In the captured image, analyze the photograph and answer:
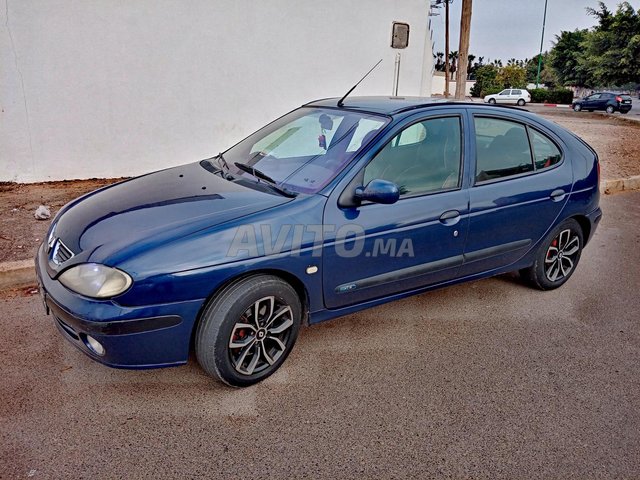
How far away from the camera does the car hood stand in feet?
8.62

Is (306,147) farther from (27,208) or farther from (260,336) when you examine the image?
(27,208)

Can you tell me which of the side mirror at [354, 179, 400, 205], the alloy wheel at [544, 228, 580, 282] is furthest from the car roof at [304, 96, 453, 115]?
the alloy wheel at [544, 228, 580, 282]

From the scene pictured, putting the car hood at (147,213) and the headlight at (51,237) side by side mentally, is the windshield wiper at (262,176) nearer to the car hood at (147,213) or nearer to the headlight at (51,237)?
the car hood at (147,213)

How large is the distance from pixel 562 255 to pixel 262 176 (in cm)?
276

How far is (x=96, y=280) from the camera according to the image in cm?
252

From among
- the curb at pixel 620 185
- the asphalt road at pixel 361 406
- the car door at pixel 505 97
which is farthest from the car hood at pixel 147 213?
the car door at pixel 505 97

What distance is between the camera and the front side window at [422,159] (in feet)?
10.6

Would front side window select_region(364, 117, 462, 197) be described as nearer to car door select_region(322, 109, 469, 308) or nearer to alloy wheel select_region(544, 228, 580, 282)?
car door select_region(322, 109, 469, 308)

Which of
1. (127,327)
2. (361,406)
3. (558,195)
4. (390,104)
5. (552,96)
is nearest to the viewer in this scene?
(127,327)

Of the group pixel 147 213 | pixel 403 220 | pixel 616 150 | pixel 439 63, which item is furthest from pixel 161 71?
pixel 439 63

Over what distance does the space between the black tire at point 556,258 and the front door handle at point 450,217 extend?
1.14 meters

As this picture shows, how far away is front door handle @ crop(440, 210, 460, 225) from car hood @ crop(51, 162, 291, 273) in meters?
1.10

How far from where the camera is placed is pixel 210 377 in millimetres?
2934

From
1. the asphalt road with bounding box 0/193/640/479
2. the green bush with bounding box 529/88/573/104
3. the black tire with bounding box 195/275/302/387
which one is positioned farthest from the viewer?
the green bush with bounding box 529/88/573/104
